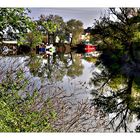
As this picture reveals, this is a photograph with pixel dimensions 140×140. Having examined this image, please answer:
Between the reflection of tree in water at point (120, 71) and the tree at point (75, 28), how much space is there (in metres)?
0.12

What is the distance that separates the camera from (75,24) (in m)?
4.42

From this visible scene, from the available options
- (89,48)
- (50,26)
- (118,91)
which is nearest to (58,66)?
(89,48)

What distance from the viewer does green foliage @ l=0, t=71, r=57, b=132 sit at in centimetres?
425

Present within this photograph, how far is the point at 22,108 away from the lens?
14.6 ft

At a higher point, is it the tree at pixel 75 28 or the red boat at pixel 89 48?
the tree at pixel 75 28

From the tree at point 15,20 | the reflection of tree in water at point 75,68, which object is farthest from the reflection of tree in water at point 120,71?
the tree at point 15,20

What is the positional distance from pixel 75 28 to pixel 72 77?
376 millimetres

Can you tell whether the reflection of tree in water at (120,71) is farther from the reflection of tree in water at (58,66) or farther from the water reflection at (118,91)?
the reflection of tree in water at (58,66)

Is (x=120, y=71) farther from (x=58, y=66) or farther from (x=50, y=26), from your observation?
(x=50, y=26)

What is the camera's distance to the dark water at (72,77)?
4402 mm

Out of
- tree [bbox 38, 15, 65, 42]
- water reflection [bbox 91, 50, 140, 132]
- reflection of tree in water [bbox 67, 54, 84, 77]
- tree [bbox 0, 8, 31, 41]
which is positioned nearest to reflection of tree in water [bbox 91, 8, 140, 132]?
water reflection [bbox 91, 50, 140, 132]

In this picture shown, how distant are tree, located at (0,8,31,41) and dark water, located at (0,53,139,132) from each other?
285 mm
